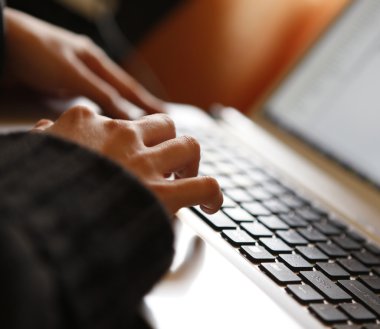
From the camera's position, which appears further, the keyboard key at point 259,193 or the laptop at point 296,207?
the keyboard key at point 259,193

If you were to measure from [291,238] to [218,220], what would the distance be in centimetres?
8

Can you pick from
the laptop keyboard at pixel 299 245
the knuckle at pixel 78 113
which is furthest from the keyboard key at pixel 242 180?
the knuckle at pixel 78 113

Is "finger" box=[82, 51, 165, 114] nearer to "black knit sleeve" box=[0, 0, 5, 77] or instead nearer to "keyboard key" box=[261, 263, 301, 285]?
"black knit sleeve" box=[0, 0, 5, 77]

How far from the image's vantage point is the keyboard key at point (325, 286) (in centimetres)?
40

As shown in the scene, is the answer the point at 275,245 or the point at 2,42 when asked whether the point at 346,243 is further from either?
the point at 2,42

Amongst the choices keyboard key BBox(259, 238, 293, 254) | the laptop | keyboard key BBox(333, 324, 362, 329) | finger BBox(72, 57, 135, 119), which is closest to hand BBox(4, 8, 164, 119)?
finger BBox(72, 57, 135, 119)

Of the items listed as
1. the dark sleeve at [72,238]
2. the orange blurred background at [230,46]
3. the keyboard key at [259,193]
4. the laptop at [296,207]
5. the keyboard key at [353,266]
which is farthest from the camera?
the orange blurred background at [230,46]

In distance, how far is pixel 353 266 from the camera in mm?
476

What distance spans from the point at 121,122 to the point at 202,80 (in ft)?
2.12

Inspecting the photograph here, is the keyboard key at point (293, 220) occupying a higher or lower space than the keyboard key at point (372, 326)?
lower

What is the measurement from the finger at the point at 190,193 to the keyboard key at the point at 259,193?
0.14m

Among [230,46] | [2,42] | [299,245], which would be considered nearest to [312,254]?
[299,245]

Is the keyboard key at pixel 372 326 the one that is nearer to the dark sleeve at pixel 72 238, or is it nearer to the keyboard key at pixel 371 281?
the keyboard key at pixel 371 281

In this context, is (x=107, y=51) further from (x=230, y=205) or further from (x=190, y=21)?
(x=230, y=205)
